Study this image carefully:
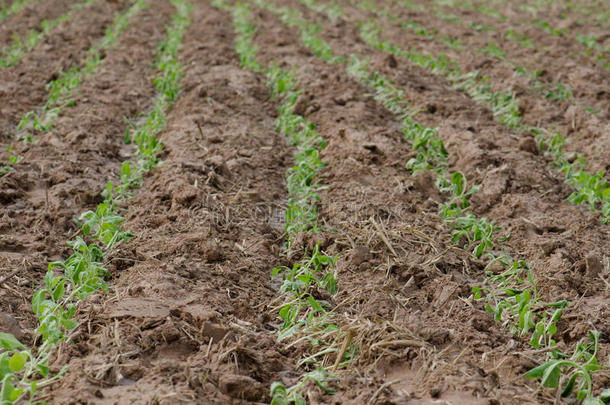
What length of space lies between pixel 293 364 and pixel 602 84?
6.32m

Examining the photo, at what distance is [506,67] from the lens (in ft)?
28.0

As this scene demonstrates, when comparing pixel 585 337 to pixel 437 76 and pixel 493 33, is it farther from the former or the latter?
pixel 493 33

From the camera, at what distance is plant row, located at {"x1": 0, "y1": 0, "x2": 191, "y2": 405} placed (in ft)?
8.78

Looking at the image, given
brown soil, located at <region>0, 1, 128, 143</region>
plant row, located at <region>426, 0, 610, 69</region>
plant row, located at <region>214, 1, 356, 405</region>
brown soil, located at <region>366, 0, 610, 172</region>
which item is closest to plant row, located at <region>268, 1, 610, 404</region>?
plant row, located at <region>214, 1, 356, 405</region>

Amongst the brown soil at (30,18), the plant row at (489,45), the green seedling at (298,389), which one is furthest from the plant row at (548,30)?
the brown soil at (30,18)

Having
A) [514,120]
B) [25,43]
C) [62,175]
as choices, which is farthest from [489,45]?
[62,175]

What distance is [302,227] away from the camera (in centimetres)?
444

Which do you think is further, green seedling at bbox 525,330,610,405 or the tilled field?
the tilled field

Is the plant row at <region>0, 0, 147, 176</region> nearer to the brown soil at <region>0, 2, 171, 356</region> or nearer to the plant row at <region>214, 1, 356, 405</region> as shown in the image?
the brown soil at <region>0, 2, 171, 356</region>

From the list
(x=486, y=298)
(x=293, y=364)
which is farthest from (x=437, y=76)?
(x=293, y=364)

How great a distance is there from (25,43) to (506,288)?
8.58 m

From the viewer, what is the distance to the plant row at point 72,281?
8.78ft

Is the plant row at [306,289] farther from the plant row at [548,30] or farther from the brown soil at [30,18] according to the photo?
the brown soil at [30,18]

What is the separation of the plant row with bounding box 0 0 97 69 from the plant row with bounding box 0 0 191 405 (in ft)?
10.3
